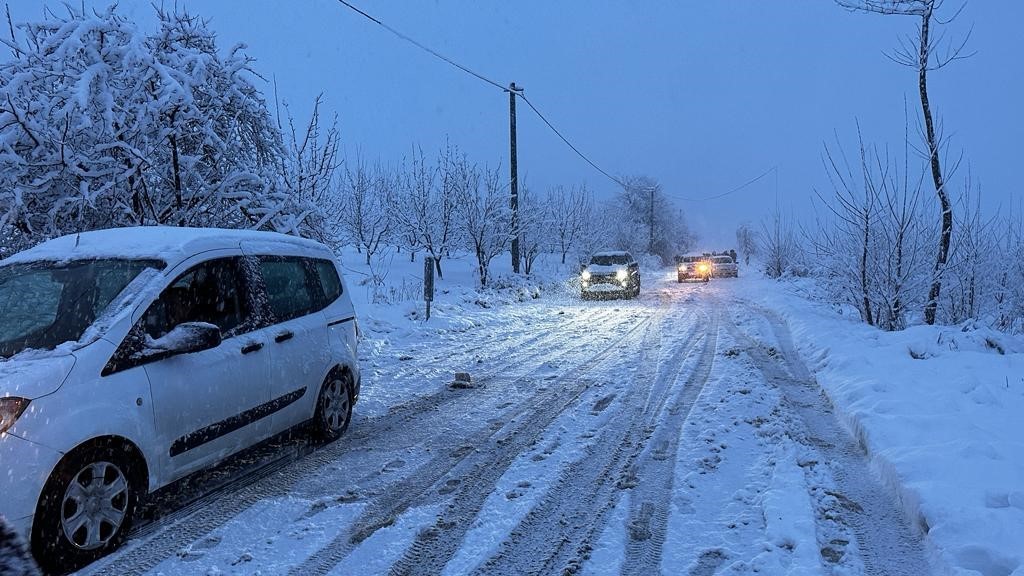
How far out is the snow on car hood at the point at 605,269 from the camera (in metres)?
22.0

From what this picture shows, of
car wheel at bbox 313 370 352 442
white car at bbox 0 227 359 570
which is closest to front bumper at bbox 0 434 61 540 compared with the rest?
white car at bbox 0 227 359 570

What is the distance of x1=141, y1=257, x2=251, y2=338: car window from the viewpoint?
3854 mm

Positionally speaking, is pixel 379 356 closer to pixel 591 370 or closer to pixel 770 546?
pixel 591 370

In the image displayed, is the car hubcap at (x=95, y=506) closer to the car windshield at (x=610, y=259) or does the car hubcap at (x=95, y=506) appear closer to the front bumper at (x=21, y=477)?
the front bumper at (x=21, y=477)

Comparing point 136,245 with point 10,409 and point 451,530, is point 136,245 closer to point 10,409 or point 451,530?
point 10,409

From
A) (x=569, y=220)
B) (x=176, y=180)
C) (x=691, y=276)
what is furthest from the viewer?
(x=569, y=220)

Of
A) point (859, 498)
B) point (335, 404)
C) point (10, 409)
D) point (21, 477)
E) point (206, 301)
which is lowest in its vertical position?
point (859, 498)

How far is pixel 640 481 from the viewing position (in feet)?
14.6

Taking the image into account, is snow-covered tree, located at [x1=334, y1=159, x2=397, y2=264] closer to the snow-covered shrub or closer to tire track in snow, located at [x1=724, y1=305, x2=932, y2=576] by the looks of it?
tire track in snow, located at [x1=724, y1=305, x2=932, y2=576]

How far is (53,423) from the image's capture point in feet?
9.86

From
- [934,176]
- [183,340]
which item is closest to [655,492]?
[183,340]

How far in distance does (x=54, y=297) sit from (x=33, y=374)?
103 cm

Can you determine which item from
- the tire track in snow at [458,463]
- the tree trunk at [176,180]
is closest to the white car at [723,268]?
the tire track in snow at [458,463]

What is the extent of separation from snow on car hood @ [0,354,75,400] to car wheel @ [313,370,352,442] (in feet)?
7.33
